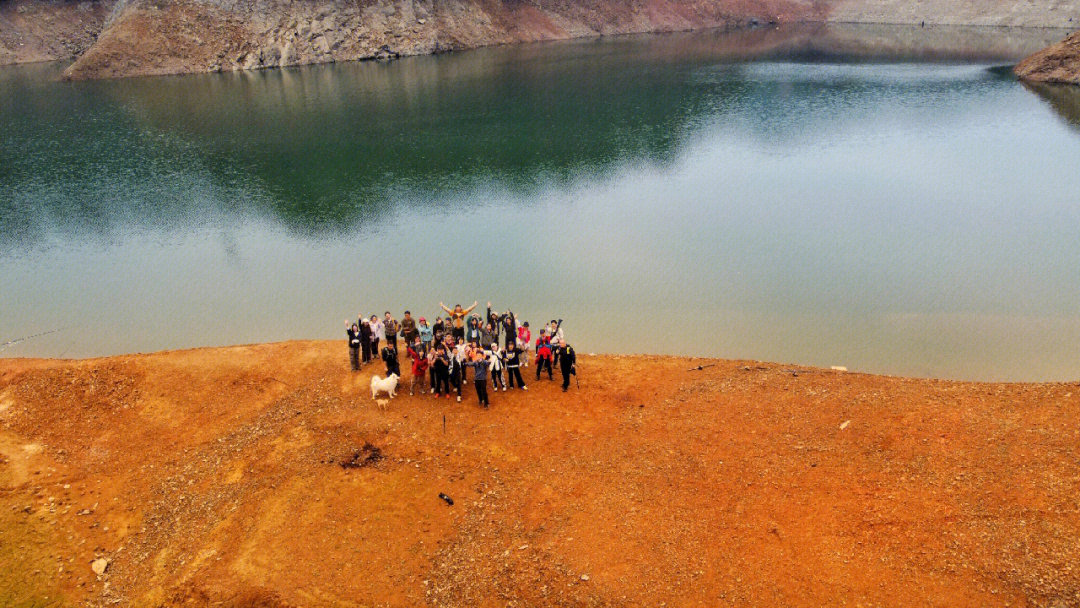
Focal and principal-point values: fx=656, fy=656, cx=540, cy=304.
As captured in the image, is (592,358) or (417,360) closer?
(417,360)

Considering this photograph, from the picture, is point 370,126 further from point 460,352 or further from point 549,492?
point 549,492

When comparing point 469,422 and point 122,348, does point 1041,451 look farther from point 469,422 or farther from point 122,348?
point 122,348

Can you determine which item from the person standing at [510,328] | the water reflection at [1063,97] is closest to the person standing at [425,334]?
the person standing at [510,328]

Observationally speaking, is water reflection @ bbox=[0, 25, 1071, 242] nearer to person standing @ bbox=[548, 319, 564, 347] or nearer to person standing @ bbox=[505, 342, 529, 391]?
person standing @ bbox=[548, 319, 564, 347]

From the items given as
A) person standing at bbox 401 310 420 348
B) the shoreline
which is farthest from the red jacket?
the shoreline

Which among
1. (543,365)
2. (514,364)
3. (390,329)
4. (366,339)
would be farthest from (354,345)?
(543,365)
